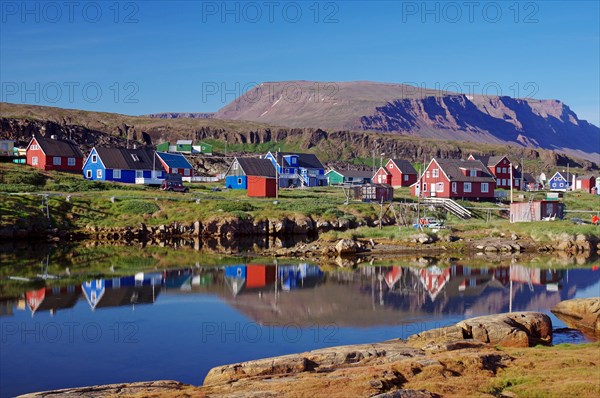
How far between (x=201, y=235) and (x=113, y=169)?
29925 mm

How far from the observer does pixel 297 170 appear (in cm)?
10712

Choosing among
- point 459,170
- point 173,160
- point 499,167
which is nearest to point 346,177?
point 499,167

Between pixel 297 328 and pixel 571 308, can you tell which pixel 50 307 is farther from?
pixel 571 308

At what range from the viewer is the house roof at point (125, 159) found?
276 feet

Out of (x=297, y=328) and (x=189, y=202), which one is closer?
(x=297, y=328)

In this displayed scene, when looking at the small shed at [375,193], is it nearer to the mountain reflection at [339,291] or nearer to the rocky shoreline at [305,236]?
the rocky shoreline at [305,236]

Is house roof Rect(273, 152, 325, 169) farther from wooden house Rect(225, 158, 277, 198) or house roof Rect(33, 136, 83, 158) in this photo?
house roof Rect(33, 136, 83, 158)

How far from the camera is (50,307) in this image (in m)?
29.1

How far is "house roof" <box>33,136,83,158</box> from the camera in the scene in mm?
85375

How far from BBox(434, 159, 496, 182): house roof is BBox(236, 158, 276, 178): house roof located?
22.5 metres

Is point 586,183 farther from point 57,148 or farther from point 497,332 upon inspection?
point 497,332

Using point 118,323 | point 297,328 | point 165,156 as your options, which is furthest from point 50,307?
point 165,156

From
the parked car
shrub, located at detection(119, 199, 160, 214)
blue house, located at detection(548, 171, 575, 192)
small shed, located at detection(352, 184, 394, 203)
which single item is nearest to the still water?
shrub, located at detection(119, 199, 160, 214)

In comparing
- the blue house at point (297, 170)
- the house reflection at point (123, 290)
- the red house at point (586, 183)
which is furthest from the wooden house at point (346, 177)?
the house reflection at point (123, 290)
